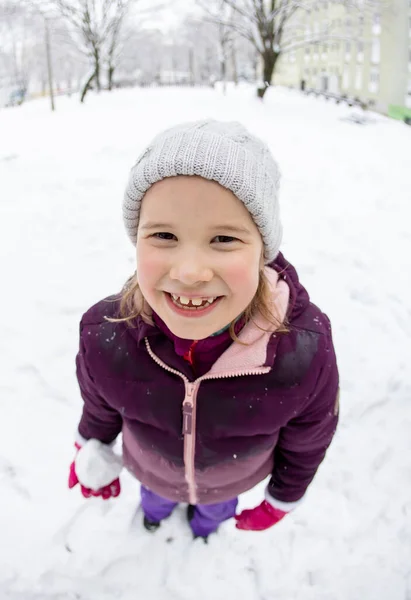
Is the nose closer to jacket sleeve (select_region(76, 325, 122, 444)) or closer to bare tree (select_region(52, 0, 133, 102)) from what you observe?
jacket sleeve (select_region(76, 325, 122, 444))

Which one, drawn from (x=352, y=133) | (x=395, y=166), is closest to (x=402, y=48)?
(x=352, y=133)

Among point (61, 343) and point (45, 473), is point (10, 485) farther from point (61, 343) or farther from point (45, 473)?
point (61, 343)

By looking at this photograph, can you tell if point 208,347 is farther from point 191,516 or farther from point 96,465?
point 191,516

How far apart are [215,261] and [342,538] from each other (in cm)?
168

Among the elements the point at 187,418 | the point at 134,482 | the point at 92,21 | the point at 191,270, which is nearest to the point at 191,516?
the point at 134,482

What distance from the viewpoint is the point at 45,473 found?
2137 millimetres

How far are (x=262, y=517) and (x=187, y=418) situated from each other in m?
0.57

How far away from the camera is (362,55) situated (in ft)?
79.9

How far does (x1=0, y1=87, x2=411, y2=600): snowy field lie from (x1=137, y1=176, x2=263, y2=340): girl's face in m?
1.40

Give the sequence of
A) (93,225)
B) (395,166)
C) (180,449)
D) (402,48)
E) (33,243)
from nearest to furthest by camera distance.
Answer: (180,449)
(33,243)
(93,225)
(395,166)
(402,48)

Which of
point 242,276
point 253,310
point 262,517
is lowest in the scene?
point 262,517

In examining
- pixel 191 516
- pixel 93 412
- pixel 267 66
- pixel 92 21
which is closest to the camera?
pixel 93 412

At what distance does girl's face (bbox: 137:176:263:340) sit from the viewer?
2.92ft

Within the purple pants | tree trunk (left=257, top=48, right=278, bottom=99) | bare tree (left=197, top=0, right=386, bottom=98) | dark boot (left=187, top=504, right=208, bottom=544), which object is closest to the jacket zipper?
the purple pants
